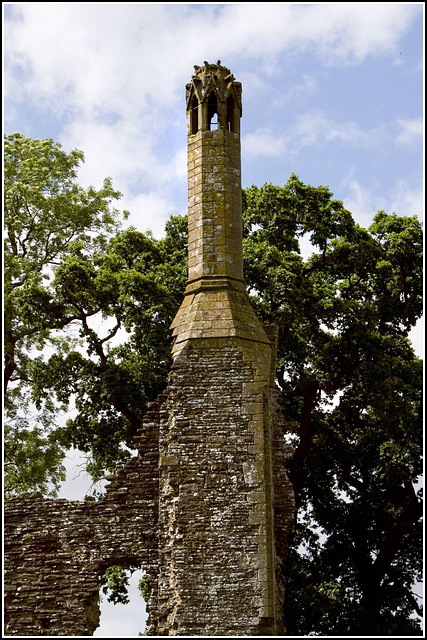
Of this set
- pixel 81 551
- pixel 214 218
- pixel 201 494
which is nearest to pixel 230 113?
pixel 214 218

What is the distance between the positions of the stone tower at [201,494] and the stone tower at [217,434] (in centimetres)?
2

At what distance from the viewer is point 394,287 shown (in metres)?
23.9

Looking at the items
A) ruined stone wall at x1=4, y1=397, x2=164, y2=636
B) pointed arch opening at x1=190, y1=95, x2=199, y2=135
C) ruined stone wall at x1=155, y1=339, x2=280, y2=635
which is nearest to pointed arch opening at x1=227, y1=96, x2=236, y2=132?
pointed arch opening at x1=190, y1=95, x2=199, y2=135

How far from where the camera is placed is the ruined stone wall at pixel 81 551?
17109 millimetres

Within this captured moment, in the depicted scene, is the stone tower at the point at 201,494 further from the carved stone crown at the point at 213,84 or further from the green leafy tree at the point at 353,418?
the green leafy tree at the point at 353,418

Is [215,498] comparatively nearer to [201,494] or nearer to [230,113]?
[201,494]

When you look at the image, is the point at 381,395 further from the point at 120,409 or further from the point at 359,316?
the point at 120,409

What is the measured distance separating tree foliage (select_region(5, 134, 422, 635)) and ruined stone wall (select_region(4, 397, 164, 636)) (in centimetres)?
503

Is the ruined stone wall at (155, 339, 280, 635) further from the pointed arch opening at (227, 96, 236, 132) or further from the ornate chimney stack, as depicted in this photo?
the pointed arch opening at (227, 96, 236, 132)

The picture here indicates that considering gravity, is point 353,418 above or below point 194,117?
below

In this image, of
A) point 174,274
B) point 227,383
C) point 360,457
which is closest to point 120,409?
point 174,274

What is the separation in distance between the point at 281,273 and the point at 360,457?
4.23 meters

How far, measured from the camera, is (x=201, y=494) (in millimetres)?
16016

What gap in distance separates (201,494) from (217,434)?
3.00ft
